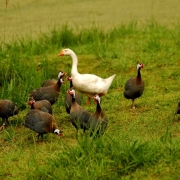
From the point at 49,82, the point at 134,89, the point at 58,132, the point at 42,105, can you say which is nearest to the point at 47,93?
the point at 49,82

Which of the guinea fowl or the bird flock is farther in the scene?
the guinea fowl

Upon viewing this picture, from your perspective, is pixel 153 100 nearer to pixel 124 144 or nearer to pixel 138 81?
pixel 138 81

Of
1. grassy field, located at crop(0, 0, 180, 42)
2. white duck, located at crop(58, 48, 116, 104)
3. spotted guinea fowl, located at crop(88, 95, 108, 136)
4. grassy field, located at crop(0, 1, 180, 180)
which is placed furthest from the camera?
grassy field, located at crop(0, 0, 180, 42)

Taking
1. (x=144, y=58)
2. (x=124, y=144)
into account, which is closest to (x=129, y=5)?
(x=144, y=58)

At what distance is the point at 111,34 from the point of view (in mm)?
9828

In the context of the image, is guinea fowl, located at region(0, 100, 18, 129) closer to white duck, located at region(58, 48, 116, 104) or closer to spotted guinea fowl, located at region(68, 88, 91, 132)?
spotted guinea fowl, located at region(68, 88, 91, 132)

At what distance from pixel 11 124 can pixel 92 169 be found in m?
2.09

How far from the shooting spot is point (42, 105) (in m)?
6.62

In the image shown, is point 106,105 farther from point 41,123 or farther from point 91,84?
point 41,123

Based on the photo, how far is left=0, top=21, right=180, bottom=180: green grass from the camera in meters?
4.89

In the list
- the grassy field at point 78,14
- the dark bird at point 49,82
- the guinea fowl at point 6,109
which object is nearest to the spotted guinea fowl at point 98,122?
the guinea fowl at point 6,109

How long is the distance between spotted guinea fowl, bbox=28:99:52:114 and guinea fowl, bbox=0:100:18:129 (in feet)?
0.77

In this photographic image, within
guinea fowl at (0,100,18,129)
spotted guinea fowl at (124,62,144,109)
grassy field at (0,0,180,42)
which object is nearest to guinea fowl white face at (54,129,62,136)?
guinea fowl at (0,100,18,129)

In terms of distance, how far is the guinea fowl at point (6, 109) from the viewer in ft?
21.6
